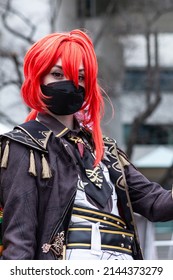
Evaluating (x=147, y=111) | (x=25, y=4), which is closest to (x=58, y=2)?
(x=25, y=4)

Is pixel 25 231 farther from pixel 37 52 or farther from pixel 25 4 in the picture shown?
pixel 25 4

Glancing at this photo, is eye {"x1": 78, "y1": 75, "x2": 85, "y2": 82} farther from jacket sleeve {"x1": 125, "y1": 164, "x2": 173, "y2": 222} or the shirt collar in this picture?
jacket sleeve {"x1": 125, "y1": 164, "x2": 173, "y2": 222}

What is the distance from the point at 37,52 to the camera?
2.02 m

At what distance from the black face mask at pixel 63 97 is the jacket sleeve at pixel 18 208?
222mm

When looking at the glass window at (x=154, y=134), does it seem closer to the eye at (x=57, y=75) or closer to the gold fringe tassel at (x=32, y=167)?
the eye at (x=57, y=75)

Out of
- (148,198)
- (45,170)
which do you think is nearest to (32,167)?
(45,170)

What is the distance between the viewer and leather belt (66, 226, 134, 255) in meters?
1.93

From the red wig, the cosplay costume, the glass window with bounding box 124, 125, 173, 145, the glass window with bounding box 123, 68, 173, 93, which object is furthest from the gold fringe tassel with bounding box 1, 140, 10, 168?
the glass window with bounding box 124, 125, 173, 145

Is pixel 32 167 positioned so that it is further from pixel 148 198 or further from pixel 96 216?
pixel 148 198

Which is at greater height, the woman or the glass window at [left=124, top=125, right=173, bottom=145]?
the woman

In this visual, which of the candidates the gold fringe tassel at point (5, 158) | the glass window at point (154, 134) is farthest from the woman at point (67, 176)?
the glass window at point (154, 134)

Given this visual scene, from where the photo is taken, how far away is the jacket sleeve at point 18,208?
183cm

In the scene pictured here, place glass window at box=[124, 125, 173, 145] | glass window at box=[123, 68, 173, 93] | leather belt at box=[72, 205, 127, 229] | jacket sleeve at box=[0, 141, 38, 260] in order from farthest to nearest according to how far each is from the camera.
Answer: glass window at box=[124, 125, 173, 145]
glass window at box=[123, 68, 173, 93]
leather belt at box=[72, 205, 127, 229]
jacket sleeve at box=[0, 141, 38, 260]

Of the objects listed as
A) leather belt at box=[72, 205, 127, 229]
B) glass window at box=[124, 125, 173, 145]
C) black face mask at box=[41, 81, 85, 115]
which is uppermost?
A: black face mask at box=[41, 81, 85, 115]
